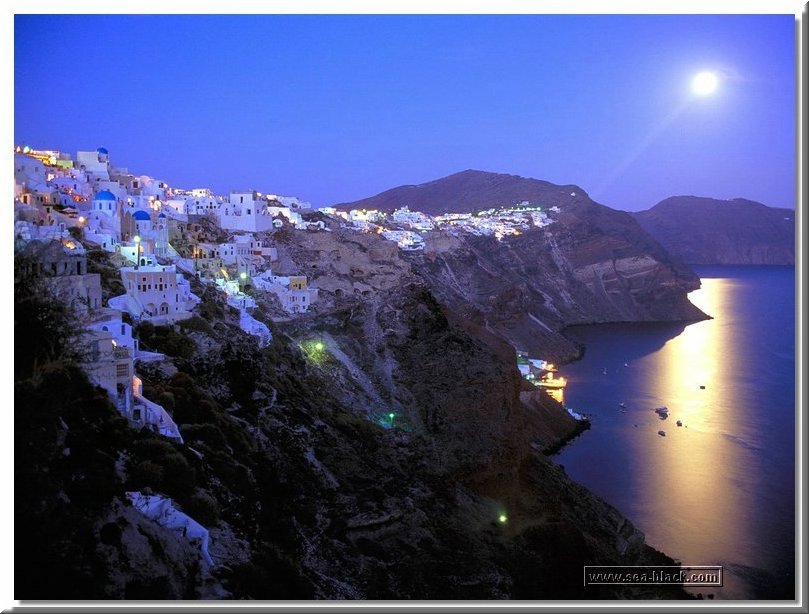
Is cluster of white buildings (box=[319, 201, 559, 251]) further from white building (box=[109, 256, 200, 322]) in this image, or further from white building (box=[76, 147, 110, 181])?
white building (box=[109, 256, 200, 322])

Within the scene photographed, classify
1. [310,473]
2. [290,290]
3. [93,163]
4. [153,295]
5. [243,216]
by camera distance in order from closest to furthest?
[310,473] < [153,295] < [290,290] < [93,163] < [243,216]

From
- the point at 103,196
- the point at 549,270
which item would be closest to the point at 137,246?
the point at 103,196

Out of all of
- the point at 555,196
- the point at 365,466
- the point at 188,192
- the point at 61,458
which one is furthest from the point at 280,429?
the point at 555,196

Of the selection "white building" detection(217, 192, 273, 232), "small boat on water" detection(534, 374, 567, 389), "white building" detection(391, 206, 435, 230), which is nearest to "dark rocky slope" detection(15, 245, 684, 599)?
"white building" detection(217, 192, 273, 232)

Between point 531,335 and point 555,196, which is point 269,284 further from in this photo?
point 555,196

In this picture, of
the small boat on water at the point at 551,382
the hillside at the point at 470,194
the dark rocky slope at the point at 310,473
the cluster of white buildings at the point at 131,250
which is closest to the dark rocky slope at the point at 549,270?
the hillside at the point at 470,194

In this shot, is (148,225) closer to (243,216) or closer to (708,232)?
(243,216)

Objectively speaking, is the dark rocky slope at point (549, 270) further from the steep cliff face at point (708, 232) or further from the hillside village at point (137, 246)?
the steep cliff face at point (708, 232)
